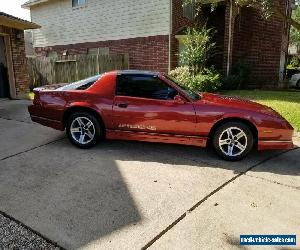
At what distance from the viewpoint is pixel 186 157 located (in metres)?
5.59

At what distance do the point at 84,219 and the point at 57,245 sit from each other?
1.64 ft

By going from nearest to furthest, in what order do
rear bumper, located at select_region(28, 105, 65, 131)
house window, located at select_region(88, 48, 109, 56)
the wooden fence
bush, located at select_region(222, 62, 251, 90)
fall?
rear bumper, located at select_region(28, 105, 65, 131)
bush, located at select_region(222, 62, 251, 90)
the wooden fence
house window, located at select_region(88, 48, 109, 56)

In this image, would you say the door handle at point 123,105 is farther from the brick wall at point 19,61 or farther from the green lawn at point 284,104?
the brick wall at point 19,61

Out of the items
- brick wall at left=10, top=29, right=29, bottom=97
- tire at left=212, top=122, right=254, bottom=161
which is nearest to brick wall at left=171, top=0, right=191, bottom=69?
brick wall at left=10, top=29, right=29, bottom=97

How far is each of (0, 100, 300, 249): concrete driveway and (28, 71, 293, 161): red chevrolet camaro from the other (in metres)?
0.34

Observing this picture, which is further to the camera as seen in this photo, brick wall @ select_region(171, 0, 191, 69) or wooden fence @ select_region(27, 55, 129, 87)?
wooden fence @ select_region(27, 55, 129, 87)

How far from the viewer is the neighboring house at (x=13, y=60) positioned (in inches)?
454

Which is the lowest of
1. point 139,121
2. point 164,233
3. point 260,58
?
point 164,233

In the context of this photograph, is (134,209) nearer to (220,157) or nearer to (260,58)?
(220,157)

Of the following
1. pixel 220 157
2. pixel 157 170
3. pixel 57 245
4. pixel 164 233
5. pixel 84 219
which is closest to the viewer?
pixel 57 245

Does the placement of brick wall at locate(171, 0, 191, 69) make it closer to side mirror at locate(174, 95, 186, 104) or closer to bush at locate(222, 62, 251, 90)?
bush at locate(222, 62, 251, 90)

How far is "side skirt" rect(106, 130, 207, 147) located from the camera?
5.48m

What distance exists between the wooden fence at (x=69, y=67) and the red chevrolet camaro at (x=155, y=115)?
10381mm

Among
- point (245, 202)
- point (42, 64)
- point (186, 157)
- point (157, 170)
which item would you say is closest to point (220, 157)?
point (186, 157)
